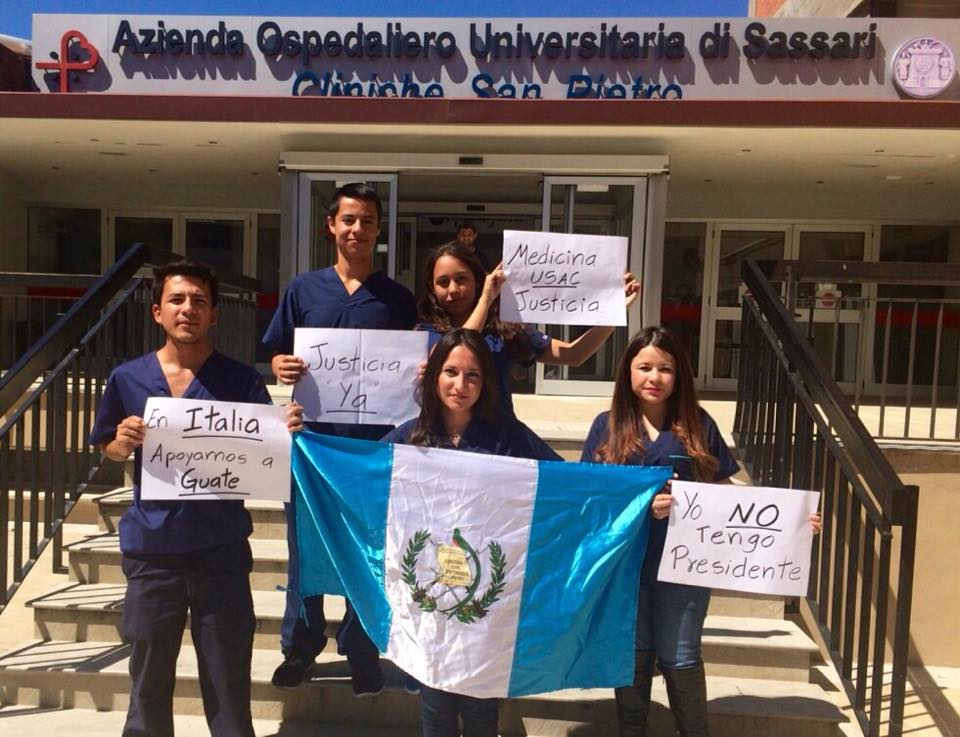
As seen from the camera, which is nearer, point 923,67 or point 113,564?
point 113,564

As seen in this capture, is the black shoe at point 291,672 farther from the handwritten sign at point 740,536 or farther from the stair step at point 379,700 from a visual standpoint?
the handwritten sign at point 740,536

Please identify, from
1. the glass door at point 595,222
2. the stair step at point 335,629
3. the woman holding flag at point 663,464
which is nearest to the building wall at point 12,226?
the glass door at point 595,222

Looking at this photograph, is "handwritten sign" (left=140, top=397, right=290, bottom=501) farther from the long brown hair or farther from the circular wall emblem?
the circular wall emblem

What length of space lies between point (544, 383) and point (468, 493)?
18.4ft

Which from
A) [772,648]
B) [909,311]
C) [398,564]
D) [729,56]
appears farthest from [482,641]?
[909,311]

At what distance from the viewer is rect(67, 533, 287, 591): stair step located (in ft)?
12.3

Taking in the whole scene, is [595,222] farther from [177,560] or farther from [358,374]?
[177,560]

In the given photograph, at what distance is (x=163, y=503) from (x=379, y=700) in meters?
1.28

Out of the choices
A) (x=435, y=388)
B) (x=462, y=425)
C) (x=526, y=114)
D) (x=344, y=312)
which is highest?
(x=526, y=114)

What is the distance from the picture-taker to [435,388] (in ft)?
8.14

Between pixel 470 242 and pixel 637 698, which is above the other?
pixel 470 242

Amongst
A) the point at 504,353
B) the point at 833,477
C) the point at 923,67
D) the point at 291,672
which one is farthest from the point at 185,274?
the point at 923,67

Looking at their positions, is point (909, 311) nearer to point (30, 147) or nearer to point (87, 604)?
point (87, 604)

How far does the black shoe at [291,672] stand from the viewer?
3.00 m
